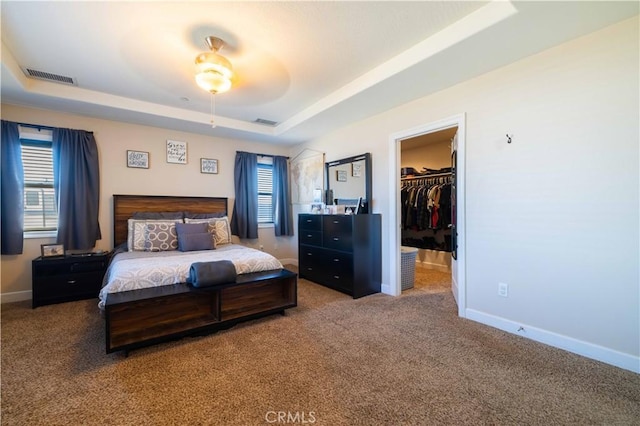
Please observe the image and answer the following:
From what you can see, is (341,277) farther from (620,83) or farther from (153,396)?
(620,83)

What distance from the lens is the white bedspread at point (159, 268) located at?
233 centimetres

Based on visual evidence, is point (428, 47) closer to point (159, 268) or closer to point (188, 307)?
point (159, 268)

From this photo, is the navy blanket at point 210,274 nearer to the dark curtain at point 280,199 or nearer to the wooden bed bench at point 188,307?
the wooden bed bench at point 188,307

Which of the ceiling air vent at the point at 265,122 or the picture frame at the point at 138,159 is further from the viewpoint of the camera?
the ceiling air vent at the point at 265,122

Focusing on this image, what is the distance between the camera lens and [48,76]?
9.62 ft

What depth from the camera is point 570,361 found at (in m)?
2.02

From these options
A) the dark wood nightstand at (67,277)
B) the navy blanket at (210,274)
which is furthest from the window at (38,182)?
the navy blanket at (210,274)

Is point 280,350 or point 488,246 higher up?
point 488,246

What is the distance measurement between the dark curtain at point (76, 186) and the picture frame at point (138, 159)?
1.27 feet

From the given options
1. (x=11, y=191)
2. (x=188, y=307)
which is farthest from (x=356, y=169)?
(x=11, y=191)

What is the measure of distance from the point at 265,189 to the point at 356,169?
6.88ft

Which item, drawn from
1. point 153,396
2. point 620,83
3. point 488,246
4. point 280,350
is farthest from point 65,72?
point 620,83

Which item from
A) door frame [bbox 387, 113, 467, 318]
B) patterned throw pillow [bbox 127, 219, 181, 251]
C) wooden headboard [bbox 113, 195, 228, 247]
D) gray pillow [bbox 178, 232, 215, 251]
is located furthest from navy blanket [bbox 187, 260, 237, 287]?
wooden headboard [bbox 113, 195, 228, 247]

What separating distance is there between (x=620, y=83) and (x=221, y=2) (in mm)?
2870
